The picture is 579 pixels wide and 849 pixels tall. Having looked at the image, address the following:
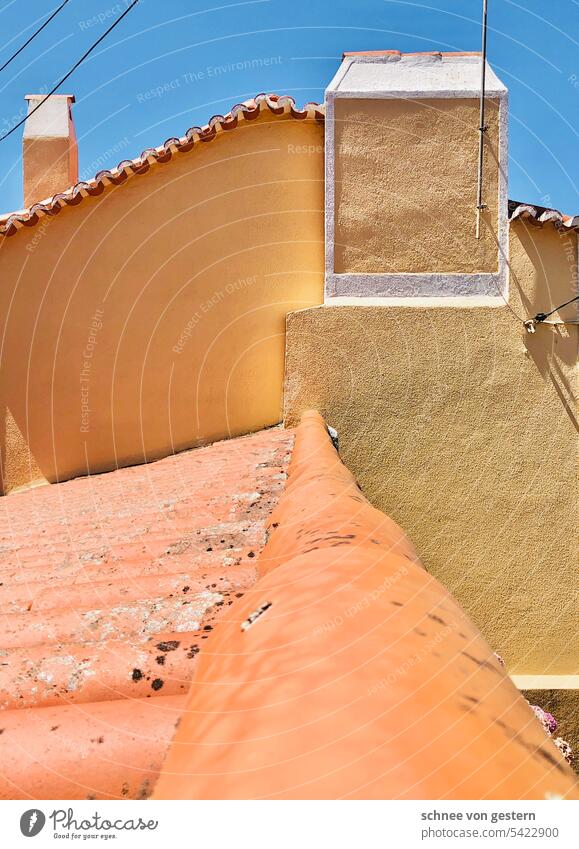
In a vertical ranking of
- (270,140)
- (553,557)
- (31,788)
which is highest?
(270,140)

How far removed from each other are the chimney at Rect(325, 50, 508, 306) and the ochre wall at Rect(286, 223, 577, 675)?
0.22 metres

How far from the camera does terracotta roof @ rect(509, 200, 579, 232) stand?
5316mm

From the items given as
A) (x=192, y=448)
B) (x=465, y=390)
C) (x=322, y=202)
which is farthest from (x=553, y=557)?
(x=322, y=202)

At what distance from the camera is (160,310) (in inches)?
227

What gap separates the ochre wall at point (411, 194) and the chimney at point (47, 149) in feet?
12.8

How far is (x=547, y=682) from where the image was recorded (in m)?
Answer: 5.29

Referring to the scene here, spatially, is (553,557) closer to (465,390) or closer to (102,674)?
(465,390)

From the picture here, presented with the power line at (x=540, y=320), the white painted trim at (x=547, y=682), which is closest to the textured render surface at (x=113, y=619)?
the power line at (x=540, y=320)

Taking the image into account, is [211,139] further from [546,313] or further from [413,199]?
[546,313]

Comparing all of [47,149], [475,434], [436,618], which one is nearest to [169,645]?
[436,618]

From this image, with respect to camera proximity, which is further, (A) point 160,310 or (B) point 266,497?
(A) point 160,310

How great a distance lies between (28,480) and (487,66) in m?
5.56

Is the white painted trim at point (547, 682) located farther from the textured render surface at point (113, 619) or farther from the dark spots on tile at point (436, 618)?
the dark spots on tile at point (436, 618)

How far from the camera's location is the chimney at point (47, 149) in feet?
25.0
